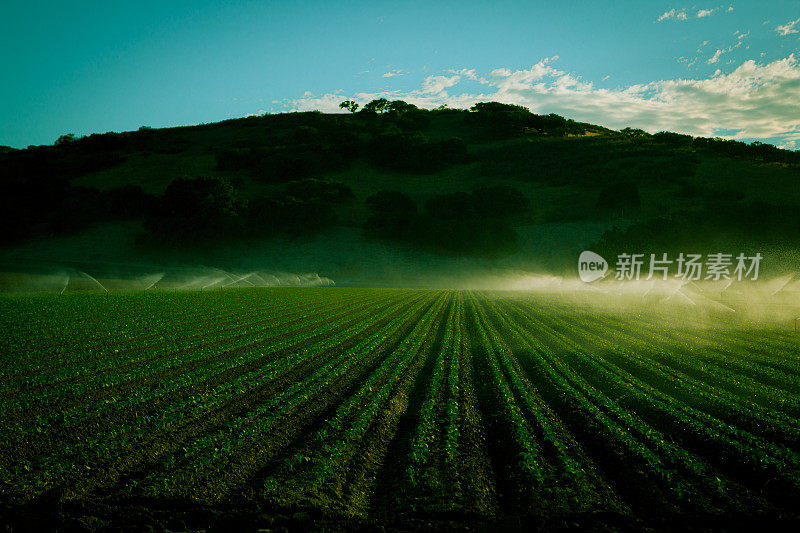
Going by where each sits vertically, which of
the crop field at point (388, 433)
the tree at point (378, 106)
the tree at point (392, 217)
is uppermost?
the tree at point (378, 106)

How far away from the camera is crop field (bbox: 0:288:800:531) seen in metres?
5.35

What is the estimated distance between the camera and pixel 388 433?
7.61 metres

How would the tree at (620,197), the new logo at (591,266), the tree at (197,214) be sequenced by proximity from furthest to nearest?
1. the tree at (620,197)
2. the tree at (197,214)
3. the new logo at (591,266)

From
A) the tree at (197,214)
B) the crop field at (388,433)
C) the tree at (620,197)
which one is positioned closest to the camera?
the crop field at (388,433)

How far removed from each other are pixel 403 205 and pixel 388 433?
6154 cm

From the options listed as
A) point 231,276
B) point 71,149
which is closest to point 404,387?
point 231,276

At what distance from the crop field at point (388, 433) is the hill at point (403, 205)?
137ft

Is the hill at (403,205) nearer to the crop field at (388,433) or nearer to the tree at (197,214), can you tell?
the tree at (197,214)

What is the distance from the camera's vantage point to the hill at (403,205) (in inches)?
2282

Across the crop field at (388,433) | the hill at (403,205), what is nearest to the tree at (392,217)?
the hill at (403,205)

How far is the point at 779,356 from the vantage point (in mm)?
14211

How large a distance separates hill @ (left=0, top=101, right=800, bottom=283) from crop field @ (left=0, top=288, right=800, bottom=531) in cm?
4190

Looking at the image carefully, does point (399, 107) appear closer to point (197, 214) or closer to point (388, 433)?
point (197, 214)

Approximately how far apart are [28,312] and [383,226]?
160 ft
